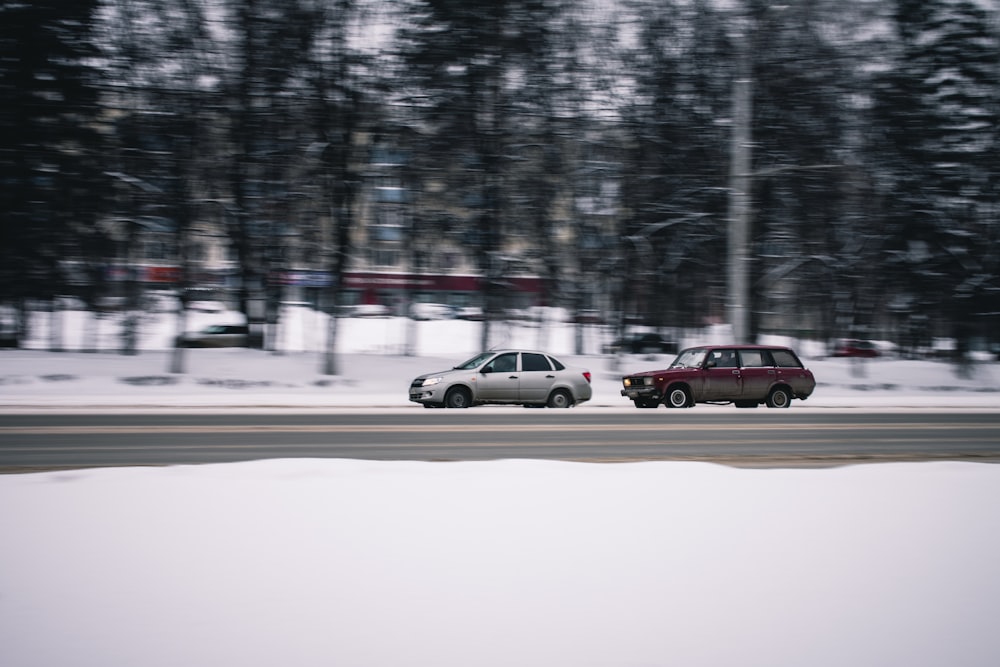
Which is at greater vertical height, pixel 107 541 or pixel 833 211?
pixel 833 211

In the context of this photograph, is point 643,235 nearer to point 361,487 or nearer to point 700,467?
point 700,467

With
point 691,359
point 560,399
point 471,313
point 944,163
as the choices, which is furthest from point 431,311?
point 944,163

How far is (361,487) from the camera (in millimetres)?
8484

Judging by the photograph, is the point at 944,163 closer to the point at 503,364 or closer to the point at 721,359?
the point at 721,359

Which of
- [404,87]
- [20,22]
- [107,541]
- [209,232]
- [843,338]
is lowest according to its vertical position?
[107,541]

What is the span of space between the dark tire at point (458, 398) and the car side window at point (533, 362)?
4.98 feet

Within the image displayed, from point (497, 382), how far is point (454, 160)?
1245 cm

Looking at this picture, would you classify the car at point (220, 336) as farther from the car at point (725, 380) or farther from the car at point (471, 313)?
Result: the car at point (725, 380)

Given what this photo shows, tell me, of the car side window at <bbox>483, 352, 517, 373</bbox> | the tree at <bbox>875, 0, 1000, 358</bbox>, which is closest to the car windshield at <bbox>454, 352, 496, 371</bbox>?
the car side window at <bbox>483, 352, 517, 373</bbox>

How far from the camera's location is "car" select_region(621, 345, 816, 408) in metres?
21.6

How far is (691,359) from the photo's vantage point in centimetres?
→ 2238

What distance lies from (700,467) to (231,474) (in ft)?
16.4

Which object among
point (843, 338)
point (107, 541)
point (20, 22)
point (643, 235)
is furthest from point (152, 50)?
point (843, 338)

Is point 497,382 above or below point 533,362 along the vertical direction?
below
